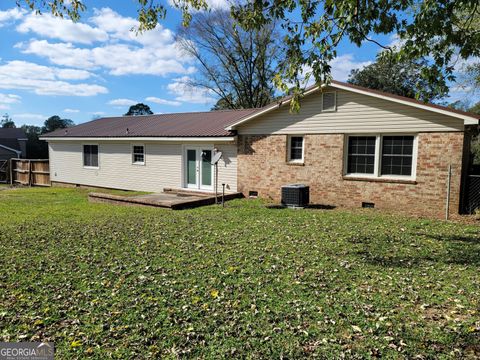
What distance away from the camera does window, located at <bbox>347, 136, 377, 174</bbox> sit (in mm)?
12164

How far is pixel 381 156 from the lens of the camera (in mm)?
11930

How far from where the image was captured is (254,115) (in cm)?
1413

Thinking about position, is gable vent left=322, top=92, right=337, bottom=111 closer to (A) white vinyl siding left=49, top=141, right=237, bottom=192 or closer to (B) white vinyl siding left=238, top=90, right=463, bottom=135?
(B) white vinyl siding left=238, top=90, right=463, bottom=135

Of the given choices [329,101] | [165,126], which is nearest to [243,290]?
[329,101]

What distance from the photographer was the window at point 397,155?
37.7ft

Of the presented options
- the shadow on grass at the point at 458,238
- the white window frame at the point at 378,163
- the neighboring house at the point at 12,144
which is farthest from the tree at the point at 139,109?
the shadow on grass at the point at 458,238

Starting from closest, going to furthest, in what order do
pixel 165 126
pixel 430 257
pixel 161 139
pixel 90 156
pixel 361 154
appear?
1. pixel 430 257
2. pixel 361 154
3. pixel 161 139
4. pixel 165 126
5. pixel 90 156

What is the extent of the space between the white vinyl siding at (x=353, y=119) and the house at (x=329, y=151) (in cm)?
3

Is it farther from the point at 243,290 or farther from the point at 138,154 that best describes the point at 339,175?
the point at 138,154

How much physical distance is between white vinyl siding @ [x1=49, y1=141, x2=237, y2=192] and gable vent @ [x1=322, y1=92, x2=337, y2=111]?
421cm

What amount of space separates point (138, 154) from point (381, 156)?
465 inches

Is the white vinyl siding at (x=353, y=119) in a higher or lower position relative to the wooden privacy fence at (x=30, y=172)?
higher

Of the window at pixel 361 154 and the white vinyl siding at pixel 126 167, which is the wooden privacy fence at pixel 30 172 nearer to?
the white vinyl siding at pixel 126 167

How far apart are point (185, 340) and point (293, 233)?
5.19 m
